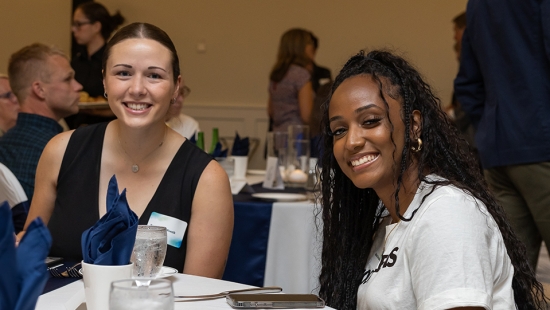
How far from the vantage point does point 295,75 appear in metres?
5.86

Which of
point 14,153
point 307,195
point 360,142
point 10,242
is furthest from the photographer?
point 307,195

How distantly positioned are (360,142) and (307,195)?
1.80m

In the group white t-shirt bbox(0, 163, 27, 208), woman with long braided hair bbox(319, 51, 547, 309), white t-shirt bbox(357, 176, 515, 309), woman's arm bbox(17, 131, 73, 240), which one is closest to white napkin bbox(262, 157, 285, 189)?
white t-shirt bbox(0, 163, 27, 208)

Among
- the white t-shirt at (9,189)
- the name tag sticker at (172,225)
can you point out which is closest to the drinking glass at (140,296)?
the name tag sticker at (172,225)

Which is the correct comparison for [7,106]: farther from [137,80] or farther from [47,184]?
[137,80]

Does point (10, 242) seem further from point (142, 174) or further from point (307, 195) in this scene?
point (307, 195)

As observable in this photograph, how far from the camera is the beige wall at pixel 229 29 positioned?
8062 millimetres

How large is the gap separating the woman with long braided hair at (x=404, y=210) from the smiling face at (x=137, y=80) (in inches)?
22.7

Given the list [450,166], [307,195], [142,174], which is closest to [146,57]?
[142,174]

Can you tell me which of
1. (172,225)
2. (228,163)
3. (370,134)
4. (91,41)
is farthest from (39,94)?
(370,134)

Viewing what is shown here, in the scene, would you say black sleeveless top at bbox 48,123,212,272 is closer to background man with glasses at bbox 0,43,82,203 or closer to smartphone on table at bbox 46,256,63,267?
Result: smartphone on table at bbox 46,256,63,267

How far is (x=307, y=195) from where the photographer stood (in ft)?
10.6

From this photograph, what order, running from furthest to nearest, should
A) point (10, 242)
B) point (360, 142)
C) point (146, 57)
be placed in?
point (146, 57)
point (360, 142)
point (10, 242)

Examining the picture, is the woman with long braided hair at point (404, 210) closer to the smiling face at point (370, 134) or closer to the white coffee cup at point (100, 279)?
the smiling face at point (370, 134)
